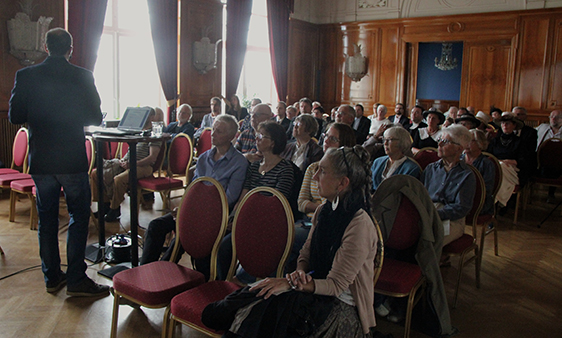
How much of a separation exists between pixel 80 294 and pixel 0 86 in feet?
14.6

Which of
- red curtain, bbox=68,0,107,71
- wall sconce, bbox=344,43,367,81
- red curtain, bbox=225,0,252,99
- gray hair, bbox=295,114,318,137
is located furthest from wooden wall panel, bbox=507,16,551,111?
red curtain, bbox=68,0,107,71

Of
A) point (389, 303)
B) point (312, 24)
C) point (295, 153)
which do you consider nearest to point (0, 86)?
point (295, 153)

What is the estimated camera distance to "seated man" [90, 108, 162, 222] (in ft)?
16.5

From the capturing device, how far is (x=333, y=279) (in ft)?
6.34

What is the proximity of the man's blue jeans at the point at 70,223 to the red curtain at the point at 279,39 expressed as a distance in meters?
8.24

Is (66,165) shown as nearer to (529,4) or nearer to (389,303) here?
(389,303)

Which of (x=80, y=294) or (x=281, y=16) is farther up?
(x=281, y=16)

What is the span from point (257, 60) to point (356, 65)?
248cm

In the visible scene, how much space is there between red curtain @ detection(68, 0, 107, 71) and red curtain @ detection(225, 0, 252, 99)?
294 centimetres

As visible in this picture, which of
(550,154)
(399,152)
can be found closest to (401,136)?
(399,152)

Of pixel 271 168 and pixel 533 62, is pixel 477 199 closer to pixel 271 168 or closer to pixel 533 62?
pixel 271 168

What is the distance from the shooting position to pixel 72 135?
10.2 ft

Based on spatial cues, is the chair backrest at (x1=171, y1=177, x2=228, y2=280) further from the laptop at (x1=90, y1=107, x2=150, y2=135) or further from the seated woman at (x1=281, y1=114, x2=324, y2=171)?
the seated woman at (x1=281, y1=114, x2=324, y2=171)

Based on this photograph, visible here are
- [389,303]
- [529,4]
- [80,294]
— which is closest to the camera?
[389,303]
